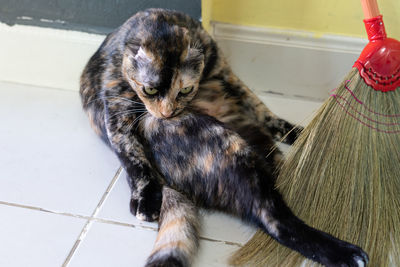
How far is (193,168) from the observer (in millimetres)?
1202

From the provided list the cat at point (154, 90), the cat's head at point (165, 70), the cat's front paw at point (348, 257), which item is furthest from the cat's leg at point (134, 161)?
the cat's front paw at point (348, 257)

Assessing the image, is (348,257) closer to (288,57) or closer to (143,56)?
(143,56)

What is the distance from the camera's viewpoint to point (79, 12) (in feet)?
5.63

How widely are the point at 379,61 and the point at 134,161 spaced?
0.73m

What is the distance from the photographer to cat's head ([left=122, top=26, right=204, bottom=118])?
1178 millimetres

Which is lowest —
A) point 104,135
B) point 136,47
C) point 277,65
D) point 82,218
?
point 82,218

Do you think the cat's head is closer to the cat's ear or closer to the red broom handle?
the cat's ear

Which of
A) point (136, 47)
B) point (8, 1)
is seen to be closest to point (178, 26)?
point (136, 47)

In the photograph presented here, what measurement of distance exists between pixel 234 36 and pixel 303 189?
78cm

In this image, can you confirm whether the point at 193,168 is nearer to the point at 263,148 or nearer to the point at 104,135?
the point at 263,148

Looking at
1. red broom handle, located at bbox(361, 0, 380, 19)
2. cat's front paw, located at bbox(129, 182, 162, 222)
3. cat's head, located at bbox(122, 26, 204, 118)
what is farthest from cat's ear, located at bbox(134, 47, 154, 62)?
red broom handle, located at bbox(361, 0, 380, 19)

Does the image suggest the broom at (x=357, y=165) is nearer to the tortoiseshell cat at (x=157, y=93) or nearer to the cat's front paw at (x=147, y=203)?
the tortoiseshell cat at (x=157, y=93)

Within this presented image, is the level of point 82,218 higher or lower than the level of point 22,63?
lower

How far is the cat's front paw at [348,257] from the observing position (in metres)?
1.01
